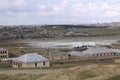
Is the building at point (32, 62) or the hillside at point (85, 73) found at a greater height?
the hillside at point (85, 73)

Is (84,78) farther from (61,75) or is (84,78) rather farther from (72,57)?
(72,57)

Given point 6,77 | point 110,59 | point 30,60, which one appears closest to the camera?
point 6,77

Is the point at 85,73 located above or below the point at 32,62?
above

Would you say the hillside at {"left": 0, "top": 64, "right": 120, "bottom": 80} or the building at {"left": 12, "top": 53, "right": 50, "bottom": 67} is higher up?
the hillside at {"left": 0, "top": 64, "right": 120, "bottom": 80}

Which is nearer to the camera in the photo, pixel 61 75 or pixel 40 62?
pixel 61 75

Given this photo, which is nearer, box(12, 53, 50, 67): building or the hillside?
the hillside

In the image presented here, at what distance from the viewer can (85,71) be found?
28359 millimetres

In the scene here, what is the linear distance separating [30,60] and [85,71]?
15825 mm

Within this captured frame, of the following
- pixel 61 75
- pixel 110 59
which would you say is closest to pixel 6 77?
pixel 61 75

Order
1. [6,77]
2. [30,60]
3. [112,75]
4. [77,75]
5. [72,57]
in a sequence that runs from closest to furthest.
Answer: [112,75], [77,75], [6,77], [30,60], [72,57]

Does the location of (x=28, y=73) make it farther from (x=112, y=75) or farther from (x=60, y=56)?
(x=60, y=56)

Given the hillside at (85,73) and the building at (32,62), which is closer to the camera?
the hillside at (85,73)

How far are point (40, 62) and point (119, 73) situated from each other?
61.2 feet

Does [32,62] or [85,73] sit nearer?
[85,73]
